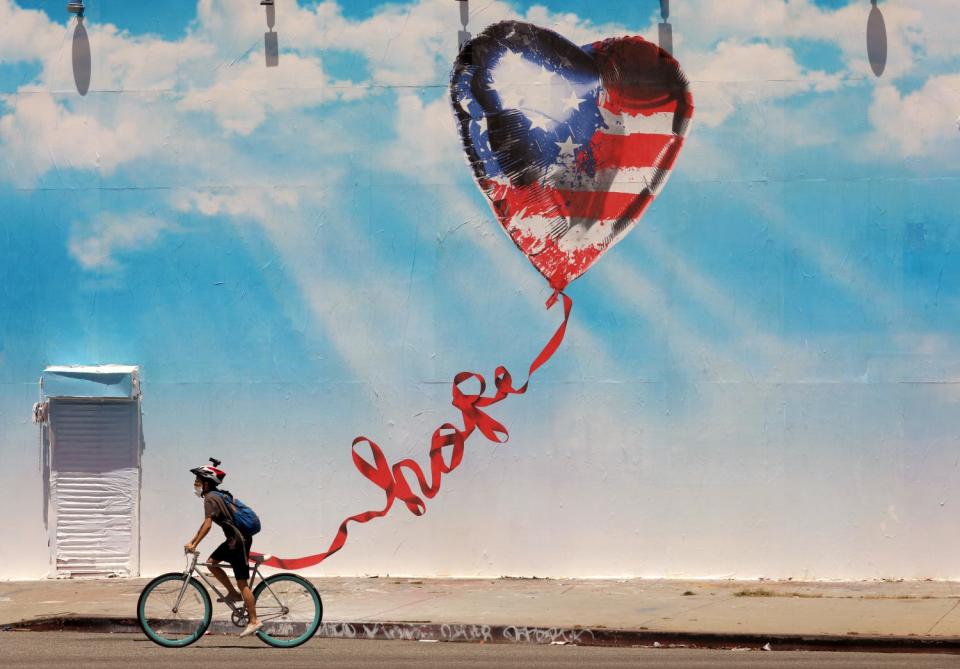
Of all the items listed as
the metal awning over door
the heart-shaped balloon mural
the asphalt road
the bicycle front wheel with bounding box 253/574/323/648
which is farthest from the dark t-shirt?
the heart-shaped balloon mural

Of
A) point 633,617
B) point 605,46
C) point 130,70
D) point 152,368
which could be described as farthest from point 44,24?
point 633,617

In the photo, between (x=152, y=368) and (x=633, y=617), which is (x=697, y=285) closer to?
(x=633, y=617)

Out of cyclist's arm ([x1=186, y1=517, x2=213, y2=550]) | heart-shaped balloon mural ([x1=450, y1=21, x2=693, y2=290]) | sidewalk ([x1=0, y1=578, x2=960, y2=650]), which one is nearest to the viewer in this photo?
cyclist's arm ([x1=186, y1=517, x2=213, y2=550])

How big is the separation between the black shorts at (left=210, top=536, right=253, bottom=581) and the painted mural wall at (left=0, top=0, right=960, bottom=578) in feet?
13.1

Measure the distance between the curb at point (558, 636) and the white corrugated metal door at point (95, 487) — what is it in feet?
8.73

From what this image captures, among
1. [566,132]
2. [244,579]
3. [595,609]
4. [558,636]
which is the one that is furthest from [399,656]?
[566,132]

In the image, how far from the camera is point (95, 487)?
16.2 meters

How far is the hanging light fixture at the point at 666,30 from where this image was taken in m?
15.9

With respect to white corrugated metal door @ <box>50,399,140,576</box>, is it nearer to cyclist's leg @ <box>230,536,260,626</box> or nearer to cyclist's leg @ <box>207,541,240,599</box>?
cyclist's leg @ <box>207,541,240,599</box>

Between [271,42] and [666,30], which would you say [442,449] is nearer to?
[271,42]

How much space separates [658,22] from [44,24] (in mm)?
7019

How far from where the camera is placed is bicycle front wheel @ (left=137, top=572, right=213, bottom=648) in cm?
1207

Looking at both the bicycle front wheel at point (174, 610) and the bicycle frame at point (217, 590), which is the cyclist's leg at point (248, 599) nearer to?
the bicycle frame at point (217, 590)

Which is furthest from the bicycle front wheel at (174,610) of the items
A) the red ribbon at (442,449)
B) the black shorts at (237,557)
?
the red ribbon at (442,449)
